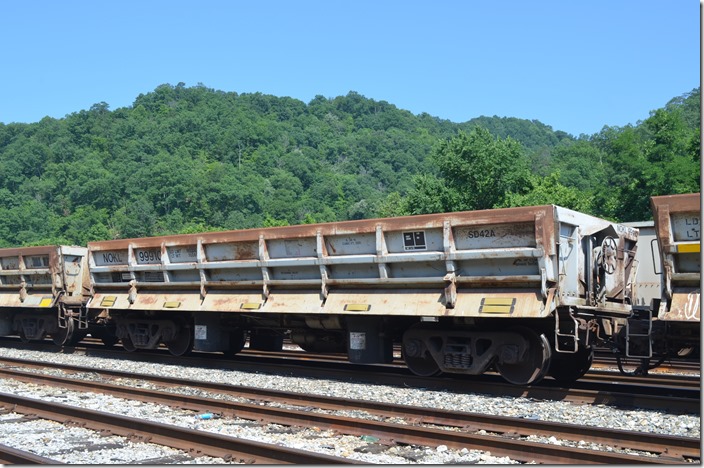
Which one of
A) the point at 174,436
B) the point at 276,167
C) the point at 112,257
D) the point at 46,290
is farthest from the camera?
the point at 276,167

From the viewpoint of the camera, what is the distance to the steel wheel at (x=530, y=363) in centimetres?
1119

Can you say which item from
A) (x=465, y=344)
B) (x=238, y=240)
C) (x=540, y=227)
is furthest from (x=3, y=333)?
(x=540, y=227)

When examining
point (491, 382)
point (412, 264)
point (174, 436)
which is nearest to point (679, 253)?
point (491, 382)

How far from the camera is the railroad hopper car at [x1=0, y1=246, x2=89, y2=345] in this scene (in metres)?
18.9

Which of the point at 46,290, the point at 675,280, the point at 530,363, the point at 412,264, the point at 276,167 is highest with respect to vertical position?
the point at 276,167

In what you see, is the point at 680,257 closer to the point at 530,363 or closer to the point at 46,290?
the point at 530,363

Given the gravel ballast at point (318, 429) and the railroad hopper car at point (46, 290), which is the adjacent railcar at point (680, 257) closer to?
the gravel ballast at point (318, 429)

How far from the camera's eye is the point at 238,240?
14469mm

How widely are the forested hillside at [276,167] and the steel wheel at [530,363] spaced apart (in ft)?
102

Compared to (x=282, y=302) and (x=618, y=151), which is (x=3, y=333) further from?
(x=618, y=151)

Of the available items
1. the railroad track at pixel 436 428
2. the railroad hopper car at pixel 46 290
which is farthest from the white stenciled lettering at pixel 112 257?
the railroad track at pixel 436 428

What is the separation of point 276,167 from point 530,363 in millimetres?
128284

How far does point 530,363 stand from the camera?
11383 mm

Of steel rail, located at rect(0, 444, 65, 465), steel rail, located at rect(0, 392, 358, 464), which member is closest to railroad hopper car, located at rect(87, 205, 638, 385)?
steel rail, located at rect(0, 392, 358, 464)
